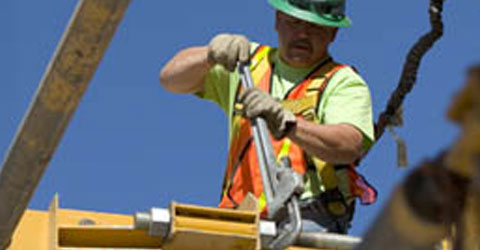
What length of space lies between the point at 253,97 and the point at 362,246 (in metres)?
4.37

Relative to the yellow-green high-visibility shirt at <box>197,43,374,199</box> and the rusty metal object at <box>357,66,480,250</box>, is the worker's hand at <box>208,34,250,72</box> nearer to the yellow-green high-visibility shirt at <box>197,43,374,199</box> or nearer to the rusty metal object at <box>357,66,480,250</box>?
the yellow-green high-visibility shirt at <box>197,43,374,199</box>

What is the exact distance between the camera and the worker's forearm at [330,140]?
6.33 meters

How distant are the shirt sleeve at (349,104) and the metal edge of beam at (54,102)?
2.29 metres

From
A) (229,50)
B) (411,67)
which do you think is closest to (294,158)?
(229,50)

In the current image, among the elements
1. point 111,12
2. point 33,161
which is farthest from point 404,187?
point 33,161

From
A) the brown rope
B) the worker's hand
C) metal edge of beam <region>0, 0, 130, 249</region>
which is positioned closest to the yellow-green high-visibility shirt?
the worker's hand

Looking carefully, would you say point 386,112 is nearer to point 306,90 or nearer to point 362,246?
point 306,90

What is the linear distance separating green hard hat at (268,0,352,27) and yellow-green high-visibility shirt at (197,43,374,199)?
0.28 metres

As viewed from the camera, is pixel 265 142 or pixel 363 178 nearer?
pixel 265 142

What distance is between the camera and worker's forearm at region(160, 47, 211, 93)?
7.13 meters

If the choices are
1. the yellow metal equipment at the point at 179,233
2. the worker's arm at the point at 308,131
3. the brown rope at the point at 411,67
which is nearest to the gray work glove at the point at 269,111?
the worker's arm at the point at 308,131

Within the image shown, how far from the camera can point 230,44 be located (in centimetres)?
680

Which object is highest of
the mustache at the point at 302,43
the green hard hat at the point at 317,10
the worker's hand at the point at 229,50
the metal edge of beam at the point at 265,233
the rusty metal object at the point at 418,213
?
the green hard hat at the point at 317,10

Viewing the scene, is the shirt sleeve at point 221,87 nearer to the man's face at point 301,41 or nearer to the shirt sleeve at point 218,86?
the shirt sleeve at point 218,86
